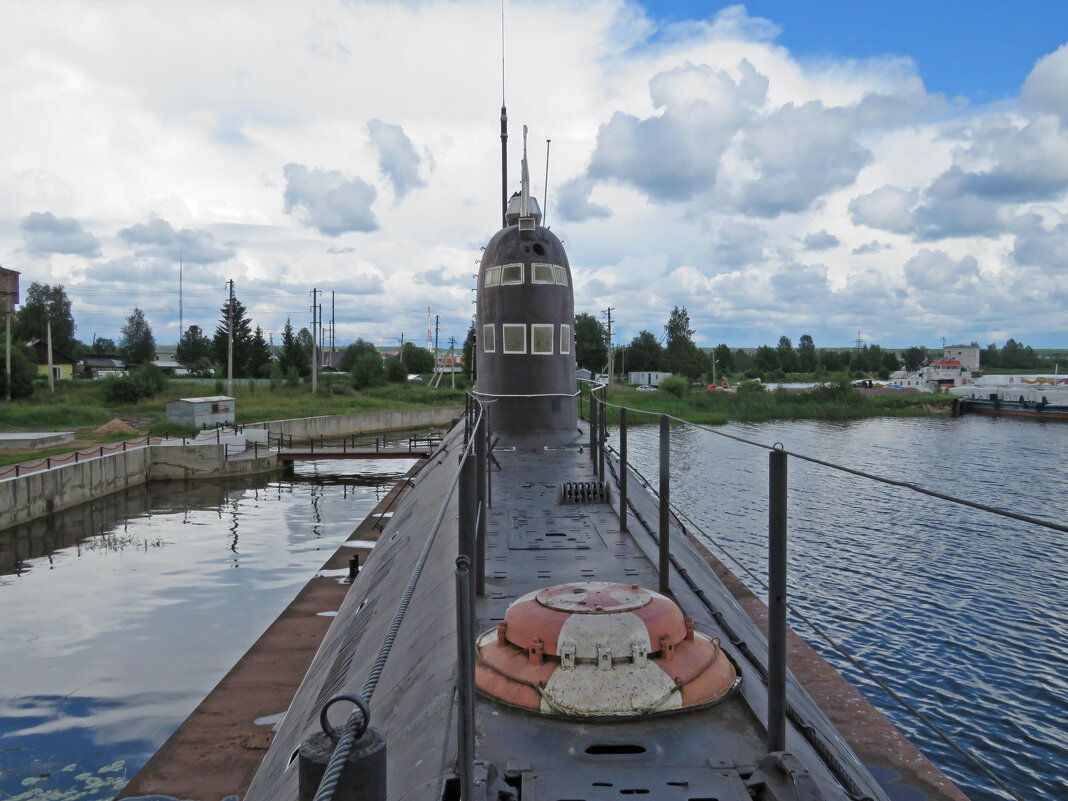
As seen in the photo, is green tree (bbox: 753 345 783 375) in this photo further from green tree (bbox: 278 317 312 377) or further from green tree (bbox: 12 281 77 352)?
green tree (bbox: 12 281 77 352)

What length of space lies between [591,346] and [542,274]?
7814 centimetres

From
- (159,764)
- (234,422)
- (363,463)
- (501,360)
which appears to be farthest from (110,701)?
(234,422)

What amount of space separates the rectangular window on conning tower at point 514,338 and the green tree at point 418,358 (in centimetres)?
9518

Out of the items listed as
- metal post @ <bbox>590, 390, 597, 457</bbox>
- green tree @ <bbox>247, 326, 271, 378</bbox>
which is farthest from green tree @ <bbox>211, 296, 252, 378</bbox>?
metal post @ <bbox>590, 390, 597, 457</bbox>

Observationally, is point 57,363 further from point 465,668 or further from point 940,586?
point 465,668

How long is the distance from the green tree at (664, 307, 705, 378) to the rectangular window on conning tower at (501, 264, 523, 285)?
89.2 metres

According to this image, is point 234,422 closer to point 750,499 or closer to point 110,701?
point 750,499

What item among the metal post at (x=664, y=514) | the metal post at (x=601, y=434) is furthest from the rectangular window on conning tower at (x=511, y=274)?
the metal post at (x=664, y=514)

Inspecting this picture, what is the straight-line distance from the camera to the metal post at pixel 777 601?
140 inches

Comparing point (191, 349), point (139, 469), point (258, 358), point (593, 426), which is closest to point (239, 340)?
point (258, 358)

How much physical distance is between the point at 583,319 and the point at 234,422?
68.0m

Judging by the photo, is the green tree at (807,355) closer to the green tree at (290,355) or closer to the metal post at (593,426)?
the green tree at (290,355)

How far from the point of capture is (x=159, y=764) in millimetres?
8398

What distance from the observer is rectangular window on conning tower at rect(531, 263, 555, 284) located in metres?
14.2
